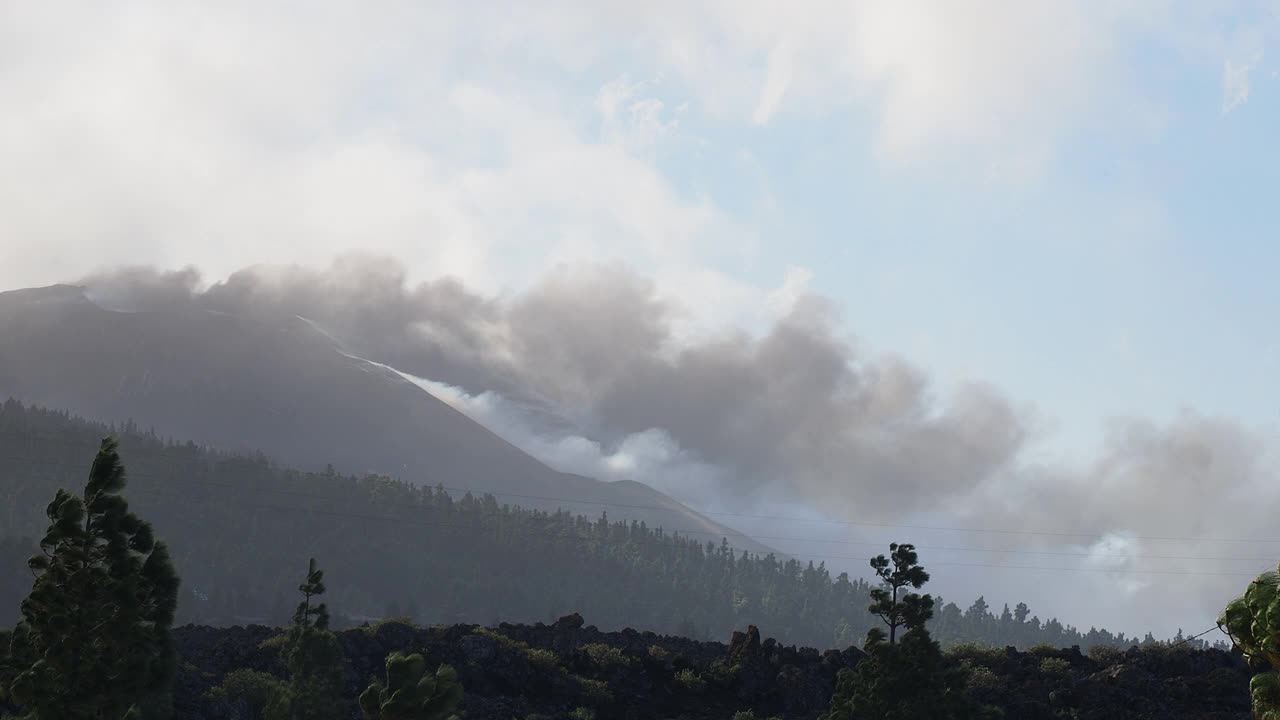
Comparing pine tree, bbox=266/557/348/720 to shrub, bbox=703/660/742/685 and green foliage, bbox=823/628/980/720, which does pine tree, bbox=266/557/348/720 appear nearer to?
green foliage, bbox=823/628/980/720

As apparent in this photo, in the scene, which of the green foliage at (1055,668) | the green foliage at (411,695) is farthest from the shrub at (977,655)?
the green foliage at (411,695)

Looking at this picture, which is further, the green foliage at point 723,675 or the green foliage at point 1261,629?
the green foliage at point 723,675

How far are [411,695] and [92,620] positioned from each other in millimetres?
14129

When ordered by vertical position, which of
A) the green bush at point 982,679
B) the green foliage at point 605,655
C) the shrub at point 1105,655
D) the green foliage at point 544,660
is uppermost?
the shrub at point 1105,655

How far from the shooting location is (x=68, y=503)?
36812 millimetres

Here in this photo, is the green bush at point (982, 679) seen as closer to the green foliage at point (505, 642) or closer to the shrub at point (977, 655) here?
the shrub at point (977, 655)

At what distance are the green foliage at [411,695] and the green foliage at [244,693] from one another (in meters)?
44.9

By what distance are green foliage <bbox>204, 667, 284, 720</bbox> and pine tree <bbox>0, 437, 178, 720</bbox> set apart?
112 ft

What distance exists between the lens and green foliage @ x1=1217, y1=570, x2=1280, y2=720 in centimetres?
3331

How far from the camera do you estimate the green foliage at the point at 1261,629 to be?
3331cm

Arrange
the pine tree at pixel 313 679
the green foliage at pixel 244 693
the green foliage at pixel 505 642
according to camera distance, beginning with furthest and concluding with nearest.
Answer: the green foliage at pixel 505 642
the green foliage at pixel 244 693
the pine tree at pixel 313 679

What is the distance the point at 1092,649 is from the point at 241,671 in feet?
230

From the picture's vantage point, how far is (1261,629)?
3362 cm

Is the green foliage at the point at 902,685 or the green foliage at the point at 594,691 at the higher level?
the green foliage at the point at 902,685
